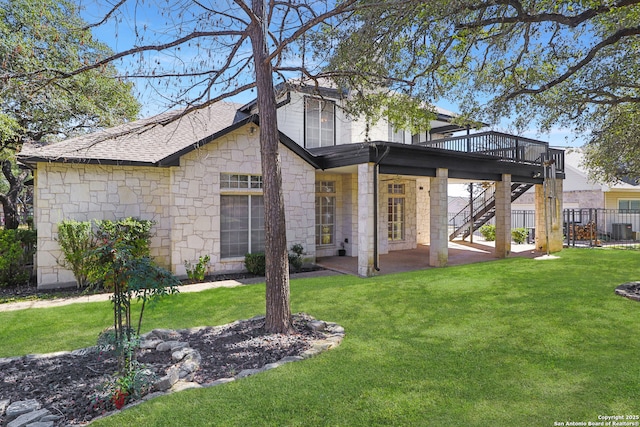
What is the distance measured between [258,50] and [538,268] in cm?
1017

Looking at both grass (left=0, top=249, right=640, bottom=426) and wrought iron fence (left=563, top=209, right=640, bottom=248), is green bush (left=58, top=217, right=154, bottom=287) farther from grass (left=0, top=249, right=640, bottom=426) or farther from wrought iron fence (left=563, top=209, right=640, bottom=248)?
wrought iron fence (left=563, top=209, right=640, bottom=248)

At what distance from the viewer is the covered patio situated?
453 inches

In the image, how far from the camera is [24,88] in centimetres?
532

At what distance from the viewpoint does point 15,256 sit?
9188 millimetres

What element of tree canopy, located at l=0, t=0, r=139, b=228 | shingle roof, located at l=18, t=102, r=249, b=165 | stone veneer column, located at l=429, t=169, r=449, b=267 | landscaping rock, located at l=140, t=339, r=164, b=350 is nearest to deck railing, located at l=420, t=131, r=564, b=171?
stone veneer column, located at l=429, t=169, r=449, b=267

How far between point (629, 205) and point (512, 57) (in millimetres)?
21513

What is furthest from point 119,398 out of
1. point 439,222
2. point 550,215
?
point 550,215

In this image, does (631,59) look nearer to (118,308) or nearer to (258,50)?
(258,50)

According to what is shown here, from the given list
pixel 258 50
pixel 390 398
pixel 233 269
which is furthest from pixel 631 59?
pixel 233 269

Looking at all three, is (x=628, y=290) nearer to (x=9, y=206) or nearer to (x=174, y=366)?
(x=174, y=366)

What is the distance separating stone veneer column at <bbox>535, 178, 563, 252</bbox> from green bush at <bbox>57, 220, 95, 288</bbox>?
16.0m

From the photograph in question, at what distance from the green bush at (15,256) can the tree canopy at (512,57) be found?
352 inches

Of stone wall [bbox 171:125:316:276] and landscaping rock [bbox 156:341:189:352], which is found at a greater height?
stone wall [bbox 171:125:316:276]

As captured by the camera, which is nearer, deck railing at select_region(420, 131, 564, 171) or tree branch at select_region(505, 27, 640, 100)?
tree branch at select_region(505, 27, 640, 100)
